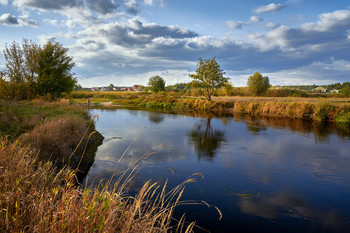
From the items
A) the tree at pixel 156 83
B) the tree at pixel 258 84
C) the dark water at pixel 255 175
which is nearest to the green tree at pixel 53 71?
the dark water at pixel 255 175

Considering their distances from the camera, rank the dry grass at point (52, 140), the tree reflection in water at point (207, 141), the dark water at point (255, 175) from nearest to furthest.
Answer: the dark water at point (255, 175) → the dry grass at point (52, 140) → the tree reflection in water at point (207, 141)

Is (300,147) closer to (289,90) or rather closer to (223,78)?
(223,78)

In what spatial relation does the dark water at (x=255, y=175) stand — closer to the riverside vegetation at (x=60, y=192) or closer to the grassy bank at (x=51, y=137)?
the riverside vegetation at (x=60, y=192)

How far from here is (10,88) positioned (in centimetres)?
2398

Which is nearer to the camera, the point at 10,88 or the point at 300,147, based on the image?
the point at 300,147

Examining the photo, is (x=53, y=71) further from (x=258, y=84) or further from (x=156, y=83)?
(x=156, y=83)

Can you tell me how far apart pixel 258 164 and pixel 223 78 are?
33040mm

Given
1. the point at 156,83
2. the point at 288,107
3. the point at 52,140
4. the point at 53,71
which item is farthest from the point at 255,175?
the point at 156,83

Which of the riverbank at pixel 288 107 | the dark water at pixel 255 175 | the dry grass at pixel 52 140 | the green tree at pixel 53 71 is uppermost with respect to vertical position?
the green tree at pixel 53 71

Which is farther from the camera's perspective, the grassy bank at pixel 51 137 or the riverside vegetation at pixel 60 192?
the grassy bank at pixel 51 137

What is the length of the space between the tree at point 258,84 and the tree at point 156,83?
121 ft

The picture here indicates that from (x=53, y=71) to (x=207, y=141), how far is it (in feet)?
70.3

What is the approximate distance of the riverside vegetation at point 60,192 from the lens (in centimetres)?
301

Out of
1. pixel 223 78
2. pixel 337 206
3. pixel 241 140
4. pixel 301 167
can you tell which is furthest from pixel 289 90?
pixel 337 206
